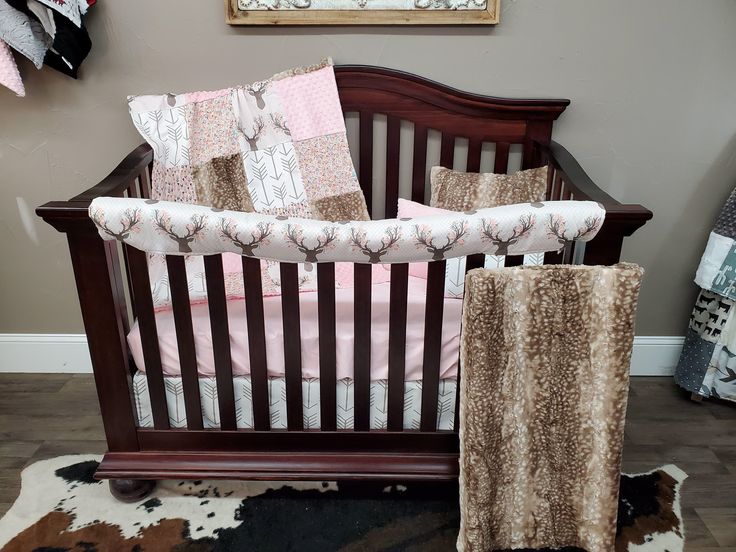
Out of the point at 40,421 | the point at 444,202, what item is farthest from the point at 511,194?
the point at 40,421

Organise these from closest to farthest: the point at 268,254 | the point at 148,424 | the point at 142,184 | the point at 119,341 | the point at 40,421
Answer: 1. the point at 268,254
2. the point at 119,341
3. the point at 148,424
4. the point at 142,184
5. the point at 40,421

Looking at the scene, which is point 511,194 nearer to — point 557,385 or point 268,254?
point 557,385

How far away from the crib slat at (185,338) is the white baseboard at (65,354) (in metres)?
0.87

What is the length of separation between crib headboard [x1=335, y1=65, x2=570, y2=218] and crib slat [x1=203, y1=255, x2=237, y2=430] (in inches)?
30.5

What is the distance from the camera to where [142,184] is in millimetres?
1684

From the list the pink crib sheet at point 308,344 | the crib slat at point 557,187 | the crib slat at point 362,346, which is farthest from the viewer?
the crib slat at point 557,187

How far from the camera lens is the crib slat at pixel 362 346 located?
124 cm

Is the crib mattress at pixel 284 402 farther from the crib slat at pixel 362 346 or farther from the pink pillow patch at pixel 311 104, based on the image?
the pink pillow patch at pixel 311 104

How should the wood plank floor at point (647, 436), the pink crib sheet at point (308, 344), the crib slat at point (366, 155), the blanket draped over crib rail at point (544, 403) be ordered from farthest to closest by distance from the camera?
1. the crib slat at point (366, 155)
2. the wood plank floor at point (647, 436)
3. the pink crib sheet at point (308, 344)
4. the blanket draped over crib rail at point (544, 403)

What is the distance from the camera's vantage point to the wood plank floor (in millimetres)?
1479

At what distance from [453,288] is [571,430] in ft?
1.43

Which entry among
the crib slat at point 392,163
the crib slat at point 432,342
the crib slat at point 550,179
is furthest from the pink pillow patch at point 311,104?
the crib slat at point 432,342

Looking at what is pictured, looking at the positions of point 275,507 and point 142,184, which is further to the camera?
point 142,184

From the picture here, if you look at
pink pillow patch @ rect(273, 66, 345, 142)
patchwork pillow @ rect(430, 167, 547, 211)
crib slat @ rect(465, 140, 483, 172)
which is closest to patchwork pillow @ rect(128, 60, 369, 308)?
pink pillow patch @ rect(273, 66, 345, 142)
